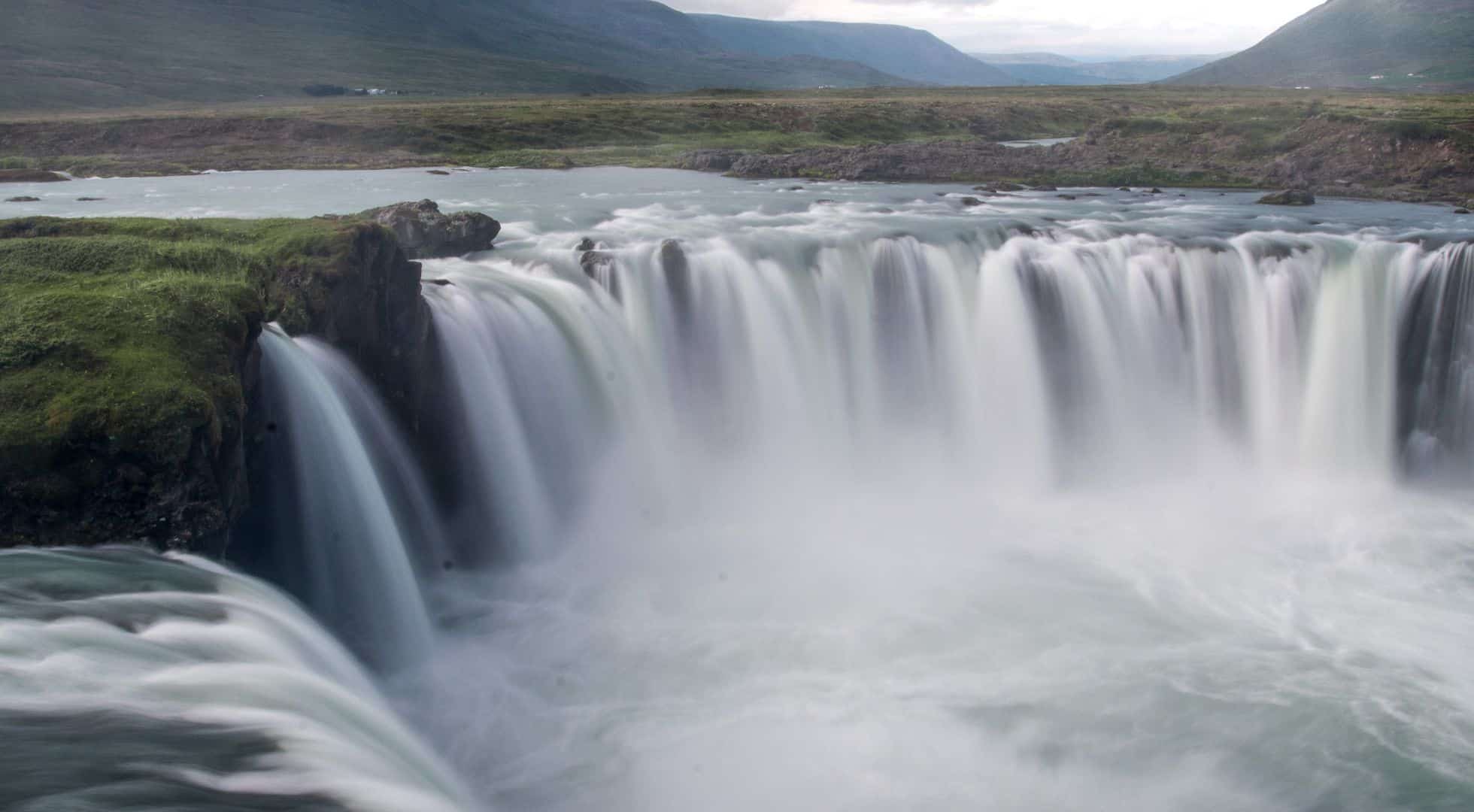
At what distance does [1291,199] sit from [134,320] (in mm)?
28798

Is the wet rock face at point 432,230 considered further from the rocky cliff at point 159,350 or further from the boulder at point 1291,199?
the boulder at point 1291,199

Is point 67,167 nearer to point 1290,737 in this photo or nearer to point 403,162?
point 403,162

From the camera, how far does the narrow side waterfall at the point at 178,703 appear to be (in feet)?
21.8

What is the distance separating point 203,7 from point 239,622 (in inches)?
6196

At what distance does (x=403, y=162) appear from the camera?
4200 centimetres

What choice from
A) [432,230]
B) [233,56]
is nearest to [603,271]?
[432,230]

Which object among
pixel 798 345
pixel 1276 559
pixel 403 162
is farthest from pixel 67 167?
pixel 1276 559

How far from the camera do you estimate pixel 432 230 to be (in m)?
20.1

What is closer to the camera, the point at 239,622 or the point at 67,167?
the point at 239,622

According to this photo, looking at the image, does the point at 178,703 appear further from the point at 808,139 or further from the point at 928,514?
the point at 808,139

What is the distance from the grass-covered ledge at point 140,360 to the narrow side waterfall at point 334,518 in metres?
0.69

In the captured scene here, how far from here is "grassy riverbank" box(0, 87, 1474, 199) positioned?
35.7 metres

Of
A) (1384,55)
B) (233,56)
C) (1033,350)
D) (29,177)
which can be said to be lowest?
(1033,350)

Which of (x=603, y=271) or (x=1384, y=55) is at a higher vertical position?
(x=1384, y=55)
